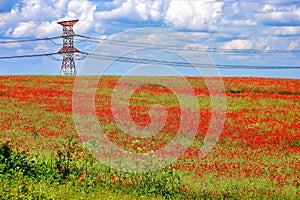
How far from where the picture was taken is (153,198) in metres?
15.2

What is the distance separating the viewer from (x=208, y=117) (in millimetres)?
34781

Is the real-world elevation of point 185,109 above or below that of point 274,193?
above

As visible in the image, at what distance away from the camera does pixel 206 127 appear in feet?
103

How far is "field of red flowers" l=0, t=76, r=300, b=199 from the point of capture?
19.2 meters

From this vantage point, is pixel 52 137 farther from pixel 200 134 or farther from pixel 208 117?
pixel 208 117

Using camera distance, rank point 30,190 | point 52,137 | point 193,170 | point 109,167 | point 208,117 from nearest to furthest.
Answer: point 30,190, point 109,167, point 193,170, point 52,137, point 208,117

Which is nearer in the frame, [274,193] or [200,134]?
[274,193]

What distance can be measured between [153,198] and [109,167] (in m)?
2.52

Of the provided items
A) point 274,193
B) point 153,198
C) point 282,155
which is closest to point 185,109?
point 282,155

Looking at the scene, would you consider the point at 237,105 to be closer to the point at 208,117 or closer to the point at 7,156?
the point at 208,117

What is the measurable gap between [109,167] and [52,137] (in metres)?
9.34

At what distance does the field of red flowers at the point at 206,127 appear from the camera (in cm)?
1923

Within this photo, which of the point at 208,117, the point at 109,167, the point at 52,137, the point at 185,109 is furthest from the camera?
the point at 185,109

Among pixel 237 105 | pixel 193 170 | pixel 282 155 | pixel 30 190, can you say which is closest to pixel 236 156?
pixel 282 155
